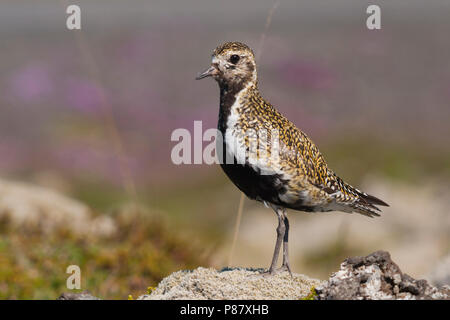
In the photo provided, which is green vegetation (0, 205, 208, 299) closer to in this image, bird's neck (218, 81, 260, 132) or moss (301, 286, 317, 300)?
bird's neck (218, 81, 260, 132)

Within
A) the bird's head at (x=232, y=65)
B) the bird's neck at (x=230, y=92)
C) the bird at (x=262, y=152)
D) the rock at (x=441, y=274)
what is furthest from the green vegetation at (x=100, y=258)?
the bird's head at (x=232, y=65)

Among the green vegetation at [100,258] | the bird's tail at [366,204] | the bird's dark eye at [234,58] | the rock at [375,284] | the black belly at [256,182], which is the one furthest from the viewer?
the green vegetation at [100,258]

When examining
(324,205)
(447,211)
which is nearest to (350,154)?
(447,211)

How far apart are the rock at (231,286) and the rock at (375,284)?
470 millimetres

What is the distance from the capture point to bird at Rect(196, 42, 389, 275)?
14.9 feet

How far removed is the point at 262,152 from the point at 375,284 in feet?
4.11

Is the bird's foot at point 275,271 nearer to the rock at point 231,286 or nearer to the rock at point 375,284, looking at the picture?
the rock at point 231,286

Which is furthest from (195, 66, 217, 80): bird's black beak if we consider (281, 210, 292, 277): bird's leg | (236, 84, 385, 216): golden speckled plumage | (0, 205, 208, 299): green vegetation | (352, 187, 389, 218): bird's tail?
(0, 205, 208, 299): green vegetation

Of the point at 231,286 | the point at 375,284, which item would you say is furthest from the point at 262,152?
the point at 375,284

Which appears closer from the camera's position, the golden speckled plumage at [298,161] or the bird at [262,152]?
the bird at [262,152]

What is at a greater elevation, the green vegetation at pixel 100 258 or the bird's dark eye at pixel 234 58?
the bird's dark eye at pixel 234 58

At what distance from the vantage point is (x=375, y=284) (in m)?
3.85

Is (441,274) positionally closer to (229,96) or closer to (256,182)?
(256,182)

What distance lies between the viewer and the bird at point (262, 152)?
4.54m
